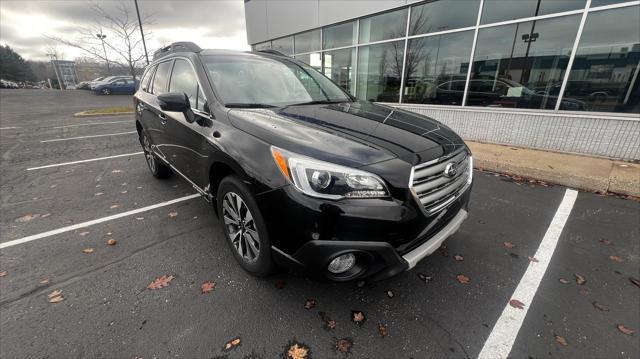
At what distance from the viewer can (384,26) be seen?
900 cm

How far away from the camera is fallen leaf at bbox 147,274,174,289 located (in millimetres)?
2377

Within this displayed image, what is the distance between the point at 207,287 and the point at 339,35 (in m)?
10.4

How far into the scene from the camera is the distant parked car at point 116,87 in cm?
2455

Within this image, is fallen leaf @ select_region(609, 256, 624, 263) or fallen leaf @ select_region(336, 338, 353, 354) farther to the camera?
fallen leaf @ select_region(609, 256, 624, 263)

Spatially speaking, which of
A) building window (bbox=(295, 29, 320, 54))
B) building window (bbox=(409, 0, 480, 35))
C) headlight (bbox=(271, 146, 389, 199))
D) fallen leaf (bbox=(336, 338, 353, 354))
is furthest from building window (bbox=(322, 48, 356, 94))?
fallen leaf (bbox=(336, 338, 353, 354))

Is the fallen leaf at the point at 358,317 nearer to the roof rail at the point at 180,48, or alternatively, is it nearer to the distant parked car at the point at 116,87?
the roof rail at the point at 180,48

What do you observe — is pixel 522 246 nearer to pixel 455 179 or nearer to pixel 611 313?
pixel 611 313

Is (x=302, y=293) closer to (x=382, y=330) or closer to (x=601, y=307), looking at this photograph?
(x=382, y=330)

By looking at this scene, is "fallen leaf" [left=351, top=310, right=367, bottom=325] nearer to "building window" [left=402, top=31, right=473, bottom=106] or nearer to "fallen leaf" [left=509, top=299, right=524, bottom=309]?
"fallen leaf" [left=509, top=299, right=524, bottom=309]

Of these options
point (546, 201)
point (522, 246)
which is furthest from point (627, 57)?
point (522, 246)

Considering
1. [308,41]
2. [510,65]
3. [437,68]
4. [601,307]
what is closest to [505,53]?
[510,65]

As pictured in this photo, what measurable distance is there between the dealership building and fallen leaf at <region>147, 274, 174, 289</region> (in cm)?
642

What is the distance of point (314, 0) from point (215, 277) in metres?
11.2

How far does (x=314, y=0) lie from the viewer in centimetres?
1069
